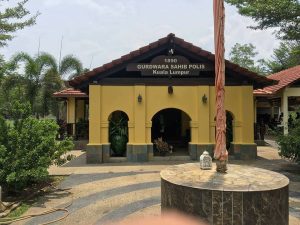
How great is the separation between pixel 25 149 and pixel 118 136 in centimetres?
502

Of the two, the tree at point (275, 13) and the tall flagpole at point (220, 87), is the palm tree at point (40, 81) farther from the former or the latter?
the tall flagpole at point (220, 87)

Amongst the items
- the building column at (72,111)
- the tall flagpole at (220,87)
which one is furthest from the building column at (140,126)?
the building column at (72,111)

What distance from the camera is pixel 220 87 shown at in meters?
5.79

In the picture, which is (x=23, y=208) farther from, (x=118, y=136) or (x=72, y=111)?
(x=72, y=111)

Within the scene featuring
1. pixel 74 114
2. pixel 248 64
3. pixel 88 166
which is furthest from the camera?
pixel 248 64

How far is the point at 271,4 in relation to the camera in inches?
390

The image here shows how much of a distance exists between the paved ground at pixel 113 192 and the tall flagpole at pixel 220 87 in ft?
5.99

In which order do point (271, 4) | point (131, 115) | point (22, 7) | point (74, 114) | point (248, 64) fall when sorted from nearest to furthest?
point (22, 7) → point (271, 4) → point (131, 115) → point (74, 114) → point (248, 64)

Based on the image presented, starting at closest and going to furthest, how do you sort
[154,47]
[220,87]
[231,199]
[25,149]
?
[231,199], [220,87], [25,149], [154,47]

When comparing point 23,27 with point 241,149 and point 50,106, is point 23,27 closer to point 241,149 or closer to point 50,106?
point 241,149

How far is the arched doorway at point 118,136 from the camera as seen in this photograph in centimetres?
1260

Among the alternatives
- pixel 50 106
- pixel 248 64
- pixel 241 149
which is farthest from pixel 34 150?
pixel 248 64

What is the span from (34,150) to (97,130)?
4348mm

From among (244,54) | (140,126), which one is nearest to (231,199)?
(140,126)
